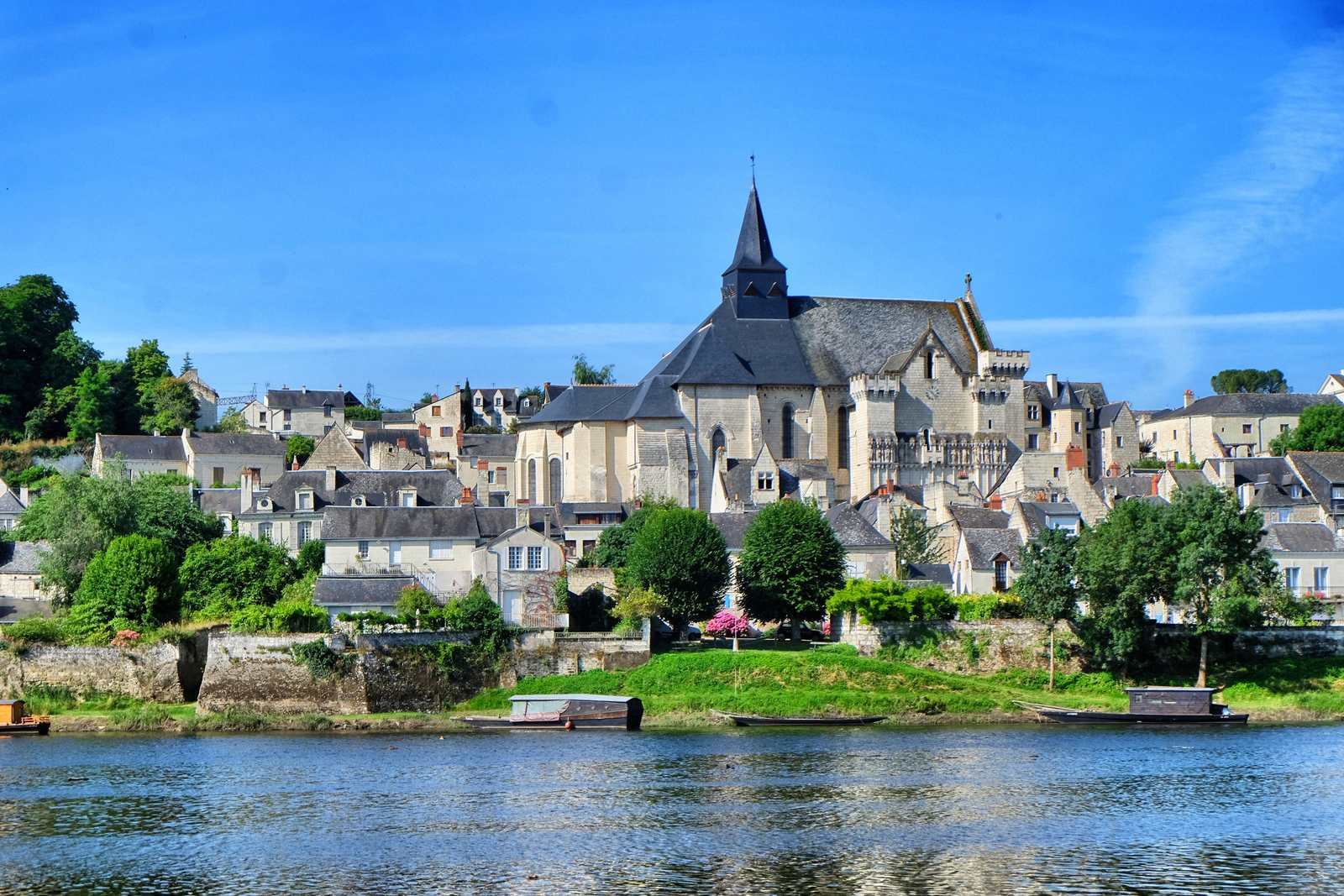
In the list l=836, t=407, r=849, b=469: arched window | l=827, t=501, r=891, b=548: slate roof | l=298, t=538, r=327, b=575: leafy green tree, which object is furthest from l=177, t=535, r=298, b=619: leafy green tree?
l=836, t=407, r=849, b=469: arched window

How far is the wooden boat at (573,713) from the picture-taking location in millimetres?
45062

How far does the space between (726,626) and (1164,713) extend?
574 inches

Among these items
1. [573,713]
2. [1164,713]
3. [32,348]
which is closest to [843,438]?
[1164,713]

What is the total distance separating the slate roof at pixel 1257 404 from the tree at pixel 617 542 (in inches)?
2097

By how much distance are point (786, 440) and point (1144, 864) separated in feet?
179

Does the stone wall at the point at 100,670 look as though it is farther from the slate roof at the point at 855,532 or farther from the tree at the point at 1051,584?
the tree at the point at 1051,584

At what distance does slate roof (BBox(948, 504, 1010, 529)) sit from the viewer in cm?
6144

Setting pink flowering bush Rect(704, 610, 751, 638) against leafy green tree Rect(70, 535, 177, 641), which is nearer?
leafy green tree Rect(70, 535, 177, 641)

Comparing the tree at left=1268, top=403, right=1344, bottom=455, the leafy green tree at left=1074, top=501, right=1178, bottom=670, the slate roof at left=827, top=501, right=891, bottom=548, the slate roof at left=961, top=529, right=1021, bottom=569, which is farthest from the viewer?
the tree at left=1268, top=403, right=1344, bottom=455

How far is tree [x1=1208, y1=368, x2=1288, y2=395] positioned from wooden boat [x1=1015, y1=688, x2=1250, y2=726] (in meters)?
98.1

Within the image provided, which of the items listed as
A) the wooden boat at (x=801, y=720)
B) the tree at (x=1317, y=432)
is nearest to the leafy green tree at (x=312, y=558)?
the wooden boat at (x=801, y=720)

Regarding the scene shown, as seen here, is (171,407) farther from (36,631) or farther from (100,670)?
(100,670)

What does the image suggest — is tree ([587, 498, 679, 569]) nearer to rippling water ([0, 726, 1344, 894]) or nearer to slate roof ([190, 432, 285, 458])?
rippling water ([0, 726, 1344, 894])

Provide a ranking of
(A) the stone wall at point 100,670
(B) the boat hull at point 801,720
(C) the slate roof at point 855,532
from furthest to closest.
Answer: (C) the slate roof at point 855,532
(A) the stone wall at point 100,670
(B) the boat hull at point 801,720
